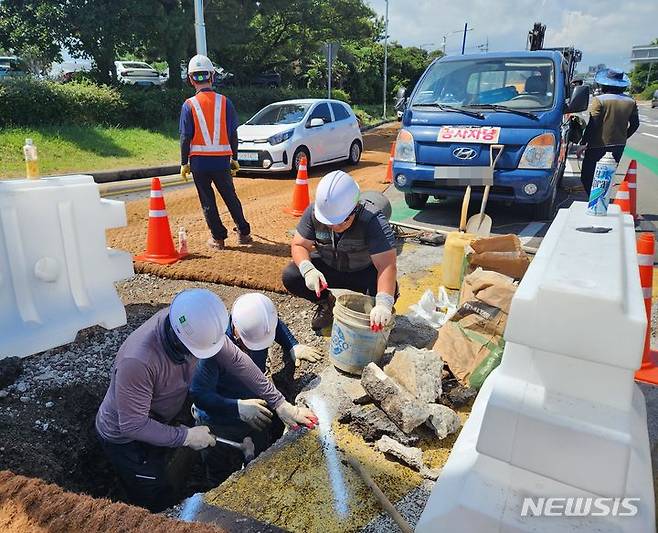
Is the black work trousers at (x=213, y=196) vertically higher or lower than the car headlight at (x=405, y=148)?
lower

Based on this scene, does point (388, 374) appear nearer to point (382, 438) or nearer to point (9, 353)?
point (382, 438)

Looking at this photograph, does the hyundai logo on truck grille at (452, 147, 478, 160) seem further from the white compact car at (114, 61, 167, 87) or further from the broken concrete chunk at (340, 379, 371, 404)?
the white compact car at (114, 61, 167, 87)

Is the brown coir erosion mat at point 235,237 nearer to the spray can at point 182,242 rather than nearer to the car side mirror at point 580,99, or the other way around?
the spray can at point 182,242

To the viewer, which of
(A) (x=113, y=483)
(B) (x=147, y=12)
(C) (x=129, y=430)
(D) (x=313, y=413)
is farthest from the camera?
(B) (x=147, y=12)

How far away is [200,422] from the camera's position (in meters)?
3.34

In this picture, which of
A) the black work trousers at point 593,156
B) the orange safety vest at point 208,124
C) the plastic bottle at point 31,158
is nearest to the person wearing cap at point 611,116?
the black work trousers at point 593,156

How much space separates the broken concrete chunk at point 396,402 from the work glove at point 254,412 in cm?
61

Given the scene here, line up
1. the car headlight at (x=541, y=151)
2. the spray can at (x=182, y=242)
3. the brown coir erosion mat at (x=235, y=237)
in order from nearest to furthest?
the brown coir erosion mat at (x=235, y=237) < the spray can at (x=182, y=242) < the car headlight at (x=541, y=151)

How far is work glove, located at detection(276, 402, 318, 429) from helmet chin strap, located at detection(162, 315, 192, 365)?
644 millimetres

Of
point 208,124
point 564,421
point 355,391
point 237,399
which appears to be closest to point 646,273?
point 355,391

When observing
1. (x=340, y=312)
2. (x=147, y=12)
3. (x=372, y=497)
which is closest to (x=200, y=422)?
(x=340, y=312)

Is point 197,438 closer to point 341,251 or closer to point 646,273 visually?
point 341,251

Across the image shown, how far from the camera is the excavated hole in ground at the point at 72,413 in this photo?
112 inches

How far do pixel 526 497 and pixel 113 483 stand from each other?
2652 millimetres
